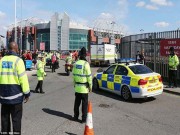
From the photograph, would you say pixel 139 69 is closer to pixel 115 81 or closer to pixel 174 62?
pixel 115 81

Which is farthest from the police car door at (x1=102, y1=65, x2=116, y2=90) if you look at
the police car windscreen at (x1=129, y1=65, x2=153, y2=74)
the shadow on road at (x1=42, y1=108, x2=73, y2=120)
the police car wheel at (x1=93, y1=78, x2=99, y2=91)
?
the shadow on road at (x1=42, y1=108, x2=73, y2=120)

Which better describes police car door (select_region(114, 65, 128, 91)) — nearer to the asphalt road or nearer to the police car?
the police car

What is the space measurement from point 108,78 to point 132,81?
Result: 5.69 ft

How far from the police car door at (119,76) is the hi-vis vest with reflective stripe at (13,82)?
22.0ft

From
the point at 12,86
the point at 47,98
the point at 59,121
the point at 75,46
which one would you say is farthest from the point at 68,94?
the point at 75,46

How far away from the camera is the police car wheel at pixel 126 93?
11.5m

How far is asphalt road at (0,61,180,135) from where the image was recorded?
7375 mm

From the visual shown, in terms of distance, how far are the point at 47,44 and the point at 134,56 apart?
264ft

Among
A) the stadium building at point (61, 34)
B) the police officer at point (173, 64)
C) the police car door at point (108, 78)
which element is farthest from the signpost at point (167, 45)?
the stadium building at point (61, 34)

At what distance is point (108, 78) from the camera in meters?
12.8

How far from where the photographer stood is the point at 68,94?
13195 millimetres

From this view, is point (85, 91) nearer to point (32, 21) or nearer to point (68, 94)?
point (68, 94)

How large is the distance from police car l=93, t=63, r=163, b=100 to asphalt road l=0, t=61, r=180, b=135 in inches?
13.8

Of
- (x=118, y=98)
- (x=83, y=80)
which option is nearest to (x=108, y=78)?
(x=118, y=98)
